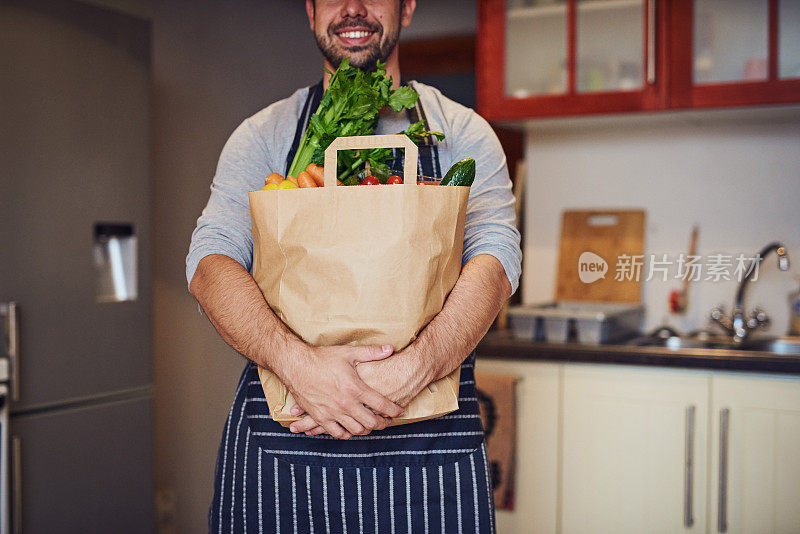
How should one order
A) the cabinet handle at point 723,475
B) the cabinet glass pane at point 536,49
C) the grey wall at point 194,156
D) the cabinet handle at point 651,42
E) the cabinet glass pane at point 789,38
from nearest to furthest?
the cabinet handle at point 723,475, the cabinet glass pane at point 789,38, the cabinet handle at point 651,42, the cabinet glass pane at point 536,49, the grey wall at point 194,156

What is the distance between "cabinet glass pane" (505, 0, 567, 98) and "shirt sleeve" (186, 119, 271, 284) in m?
1.52

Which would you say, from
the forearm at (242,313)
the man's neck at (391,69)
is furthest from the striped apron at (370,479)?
the man's neck at (391,69)

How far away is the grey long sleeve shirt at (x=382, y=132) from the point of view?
1102 mm

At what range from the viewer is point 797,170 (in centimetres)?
243

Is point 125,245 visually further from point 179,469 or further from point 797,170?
point 797,170

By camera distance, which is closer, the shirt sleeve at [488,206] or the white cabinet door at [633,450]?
the shirt sleeve at [488,206]

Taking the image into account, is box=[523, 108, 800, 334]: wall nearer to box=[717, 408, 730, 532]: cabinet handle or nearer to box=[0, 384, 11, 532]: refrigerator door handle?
box=[717, 408, 730, 532]: cabinet handle

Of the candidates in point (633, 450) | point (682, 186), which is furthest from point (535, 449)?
point (682, 186)

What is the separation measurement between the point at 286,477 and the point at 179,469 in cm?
180

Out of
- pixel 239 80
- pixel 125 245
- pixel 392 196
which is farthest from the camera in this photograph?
pixel 239 80

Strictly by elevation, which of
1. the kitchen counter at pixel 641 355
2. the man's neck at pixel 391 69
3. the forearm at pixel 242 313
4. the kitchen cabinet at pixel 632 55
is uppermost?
the kitchen cabinet at pixel 632 55

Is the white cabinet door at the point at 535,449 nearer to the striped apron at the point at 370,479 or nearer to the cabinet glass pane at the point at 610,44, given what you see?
the cabinet glass pane at the point at 610,44

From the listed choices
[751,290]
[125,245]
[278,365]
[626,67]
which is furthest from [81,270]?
[751,290]

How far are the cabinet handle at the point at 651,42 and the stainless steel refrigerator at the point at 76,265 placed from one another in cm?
149
